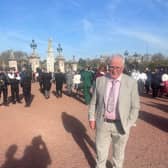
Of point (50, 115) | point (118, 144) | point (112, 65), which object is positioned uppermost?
point (112, 65)

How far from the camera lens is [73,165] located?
21.0 ft

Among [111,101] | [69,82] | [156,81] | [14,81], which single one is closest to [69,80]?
[69,82]

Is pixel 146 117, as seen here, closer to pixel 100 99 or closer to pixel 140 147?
pixel 140 147

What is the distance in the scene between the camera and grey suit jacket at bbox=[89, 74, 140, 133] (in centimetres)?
463

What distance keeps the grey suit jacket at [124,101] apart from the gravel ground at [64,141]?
191 cm

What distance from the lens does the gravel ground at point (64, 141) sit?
6648 millimetres

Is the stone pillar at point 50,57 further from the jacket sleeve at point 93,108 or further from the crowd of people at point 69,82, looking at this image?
the jacket sleeve at point 93,108

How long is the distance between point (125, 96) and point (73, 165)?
2424mm

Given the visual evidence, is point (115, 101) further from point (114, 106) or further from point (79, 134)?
point (79, 134)

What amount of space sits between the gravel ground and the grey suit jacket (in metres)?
1.91

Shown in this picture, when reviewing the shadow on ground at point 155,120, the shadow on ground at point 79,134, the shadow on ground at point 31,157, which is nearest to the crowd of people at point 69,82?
the shadow on ground at point 155,120

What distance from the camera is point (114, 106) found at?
15.3ft

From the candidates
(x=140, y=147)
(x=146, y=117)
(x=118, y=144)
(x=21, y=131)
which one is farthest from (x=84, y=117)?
(x=118, y=144)

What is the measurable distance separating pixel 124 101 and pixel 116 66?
53cm
